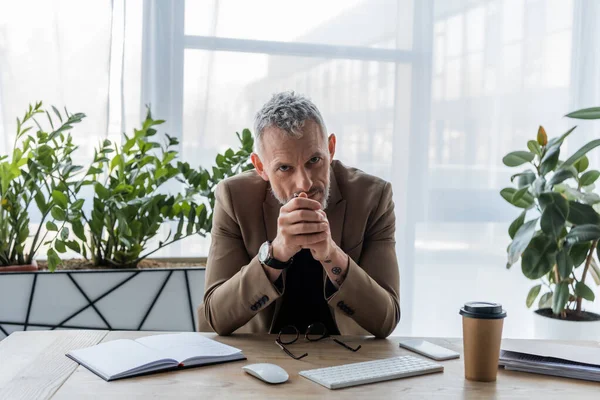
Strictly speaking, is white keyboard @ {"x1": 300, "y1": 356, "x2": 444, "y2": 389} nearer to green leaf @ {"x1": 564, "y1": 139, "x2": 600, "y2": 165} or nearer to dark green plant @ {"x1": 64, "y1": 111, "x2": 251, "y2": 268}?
dark green plant @ {"x1": 64, "y1": 111, "x2": 251, "y2": 268}

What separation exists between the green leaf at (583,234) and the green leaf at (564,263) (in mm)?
63

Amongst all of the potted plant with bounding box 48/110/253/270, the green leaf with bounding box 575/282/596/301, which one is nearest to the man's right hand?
the potted plant with bounding box 48/110/253/270

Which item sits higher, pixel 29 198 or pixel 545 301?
pixel 29 198

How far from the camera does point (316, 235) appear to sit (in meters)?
1.66

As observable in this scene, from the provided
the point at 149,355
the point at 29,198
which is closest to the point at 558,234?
the point at 149,355

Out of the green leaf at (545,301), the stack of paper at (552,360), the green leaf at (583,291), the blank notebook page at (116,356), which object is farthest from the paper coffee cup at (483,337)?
the green leaf at (545,301)

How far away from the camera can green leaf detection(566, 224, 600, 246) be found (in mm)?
2625

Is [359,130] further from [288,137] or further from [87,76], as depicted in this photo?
[288,137]

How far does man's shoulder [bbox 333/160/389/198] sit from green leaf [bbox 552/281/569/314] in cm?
118

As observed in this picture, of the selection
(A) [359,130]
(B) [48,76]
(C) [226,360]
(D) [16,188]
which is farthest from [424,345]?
(B) [48,76]

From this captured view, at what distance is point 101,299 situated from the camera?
250 cm

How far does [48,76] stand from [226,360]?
196 cm

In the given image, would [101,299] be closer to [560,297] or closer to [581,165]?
[560,297]

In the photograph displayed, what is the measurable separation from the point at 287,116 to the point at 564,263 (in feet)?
4.86
